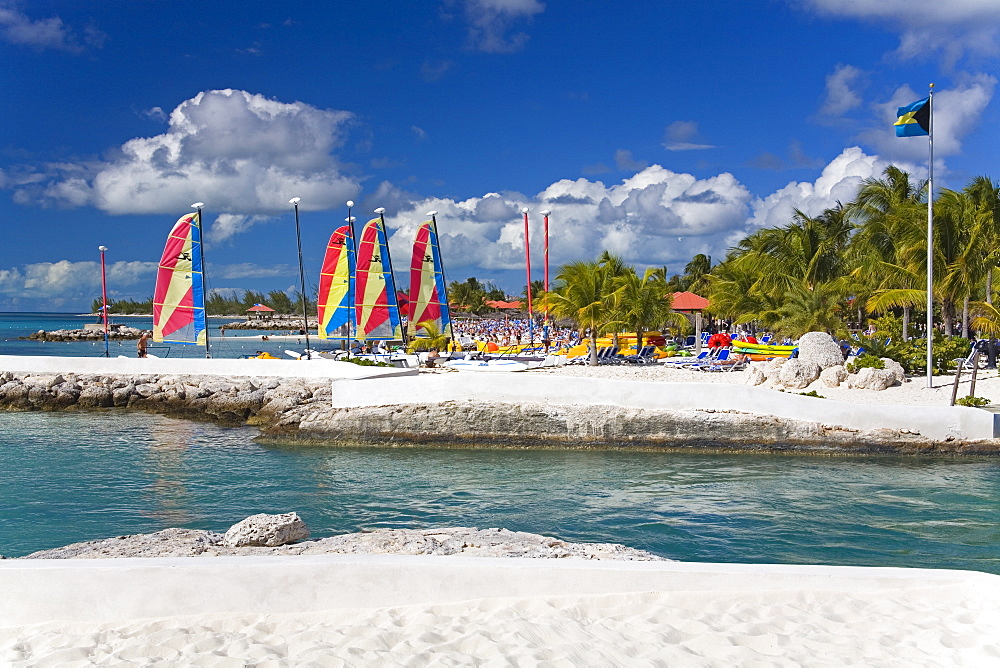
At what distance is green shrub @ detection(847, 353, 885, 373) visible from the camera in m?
20.7

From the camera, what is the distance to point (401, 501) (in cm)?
1257

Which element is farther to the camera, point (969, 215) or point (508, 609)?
point (969, 215)

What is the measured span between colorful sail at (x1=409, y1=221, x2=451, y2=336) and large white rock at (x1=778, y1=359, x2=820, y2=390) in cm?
1710

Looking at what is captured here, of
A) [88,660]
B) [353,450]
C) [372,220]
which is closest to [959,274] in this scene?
[353,450]

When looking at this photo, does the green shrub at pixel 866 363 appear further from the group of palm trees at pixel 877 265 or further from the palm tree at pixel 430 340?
the palm tree at pixel 430 340

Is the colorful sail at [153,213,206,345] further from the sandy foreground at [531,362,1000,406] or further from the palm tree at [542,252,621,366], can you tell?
the sandy foreground at [531,362,1000,406]

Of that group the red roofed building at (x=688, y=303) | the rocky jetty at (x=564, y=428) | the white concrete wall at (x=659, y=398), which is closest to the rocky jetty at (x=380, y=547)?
the rocky jetty at (x=564, y=428)

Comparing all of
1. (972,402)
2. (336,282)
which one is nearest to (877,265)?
(972,402)

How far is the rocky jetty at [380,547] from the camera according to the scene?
7.65 meters

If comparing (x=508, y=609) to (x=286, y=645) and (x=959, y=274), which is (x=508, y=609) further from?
(x=959, y=274)

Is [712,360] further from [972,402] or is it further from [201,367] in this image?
[201,367]

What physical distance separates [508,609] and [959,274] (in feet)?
77.3

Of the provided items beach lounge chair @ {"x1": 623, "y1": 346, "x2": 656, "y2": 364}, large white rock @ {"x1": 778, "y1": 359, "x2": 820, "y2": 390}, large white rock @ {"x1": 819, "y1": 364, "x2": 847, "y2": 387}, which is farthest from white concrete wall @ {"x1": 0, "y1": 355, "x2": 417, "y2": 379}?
large white rock @ {"x1": 819, "y1": 364, "x2": 847, "y2": 387}

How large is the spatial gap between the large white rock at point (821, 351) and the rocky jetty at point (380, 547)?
14.9m
